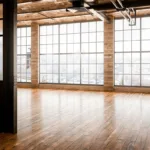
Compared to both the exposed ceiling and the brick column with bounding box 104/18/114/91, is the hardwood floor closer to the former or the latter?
the exposed ceiling

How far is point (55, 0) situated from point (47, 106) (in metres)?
3.88

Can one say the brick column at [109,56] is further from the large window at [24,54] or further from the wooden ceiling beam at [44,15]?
the large window at [24,54]

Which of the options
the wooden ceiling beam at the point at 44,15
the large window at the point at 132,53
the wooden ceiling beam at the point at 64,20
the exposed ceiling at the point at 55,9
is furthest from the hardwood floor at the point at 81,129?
the wooden ceiling beam at the point at 64,20

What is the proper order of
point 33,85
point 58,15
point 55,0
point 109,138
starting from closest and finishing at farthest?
1. point 109,138
2. point 55,0
3. point 58,15
4. point 33,85

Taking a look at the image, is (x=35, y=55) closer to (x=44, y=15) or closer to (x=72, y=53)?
(x=72, y=53)

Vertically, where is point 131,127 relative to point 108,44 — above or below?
below

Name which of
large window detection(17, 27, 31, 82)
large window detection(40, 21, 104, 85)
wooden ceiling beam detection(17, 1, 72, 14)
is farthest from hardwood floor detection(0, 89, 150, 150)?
large window detection(17, 27, 31, 82)

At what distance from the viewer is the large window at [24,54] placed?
1379cm

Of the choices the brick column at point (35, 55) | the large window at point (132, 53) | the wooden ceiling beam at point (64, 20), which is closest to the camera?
the large window at point (132, 53)

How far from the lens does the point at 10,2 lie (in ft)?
14.3

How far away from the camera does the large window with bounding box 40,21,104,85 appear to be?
40.5ft

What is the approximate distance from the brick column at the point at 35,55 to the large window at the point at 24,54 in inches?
17.1

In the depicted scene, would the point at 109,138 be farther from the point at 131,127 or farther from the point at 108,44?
the point at 108,44

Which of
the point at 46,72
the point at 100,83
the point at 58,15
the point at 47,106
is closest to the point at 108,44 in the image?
the point at 100,83
